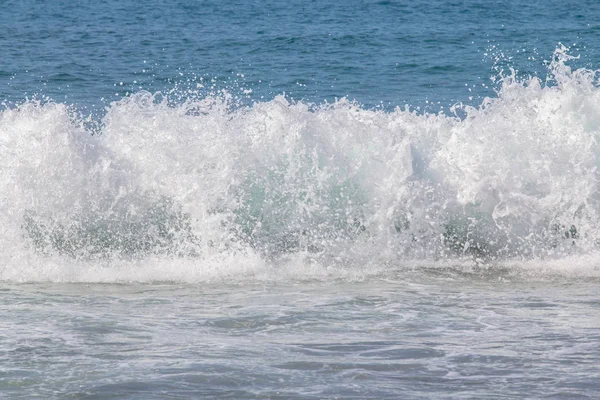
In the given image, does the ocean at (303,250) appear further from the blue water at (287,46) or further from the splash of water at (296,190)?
the blue water at (287,46)

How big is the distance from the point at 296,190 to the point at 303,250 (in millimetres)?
719

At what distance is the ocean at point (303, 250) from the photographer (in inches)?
196

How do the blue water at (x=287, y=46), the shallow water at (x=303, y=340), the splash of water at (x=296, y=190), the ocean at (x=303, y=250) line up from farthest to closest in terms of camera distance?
the blue water at (x=287, y=46)
the splash of water at (x=296, y=190)
the ocean at (x=303, y=250)
the shallow water at (x=303, y=340)

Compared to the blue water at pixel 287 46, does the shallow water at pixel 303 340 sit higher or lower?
lower

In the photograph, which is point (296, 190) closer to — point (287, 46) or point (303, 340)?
point (303, 340)

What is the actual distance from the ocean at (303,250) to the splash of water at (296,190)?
18 mm

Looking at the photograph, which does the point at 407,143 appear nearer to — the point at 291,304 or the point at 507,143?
the point at 507,143

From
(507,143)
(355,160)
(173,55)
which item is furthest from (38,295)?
(173,55)

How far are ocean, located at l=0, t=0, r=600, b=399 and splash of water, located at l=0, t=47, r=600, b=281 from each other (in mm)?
18

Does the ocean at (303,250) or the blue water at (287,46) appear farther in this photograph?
the blue water at (287,46)

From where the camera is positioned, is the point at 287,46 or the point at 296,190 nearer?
the point at 296,190

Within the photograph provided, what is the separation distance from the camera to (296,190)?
8.98 m

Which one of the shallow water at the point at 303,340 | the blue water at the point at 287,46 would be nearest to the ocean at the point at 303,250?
the shallow water at the point at 303,340

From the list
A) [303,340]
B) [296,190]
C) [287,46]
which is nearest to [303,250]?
[296,190]
